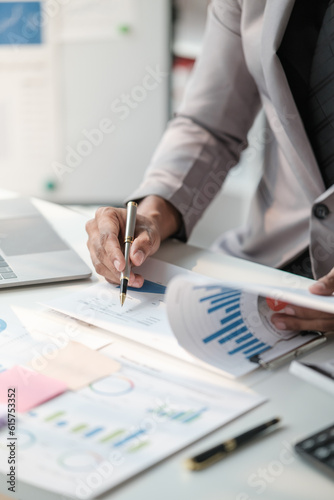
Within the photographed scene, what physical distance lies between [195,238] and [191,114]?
1460 millimetres

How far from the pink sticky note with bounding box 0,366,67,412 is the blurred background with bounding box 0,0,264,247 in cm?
167

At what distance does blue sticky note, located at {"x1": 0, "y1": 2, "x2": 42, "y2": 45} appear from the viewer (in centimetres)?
214

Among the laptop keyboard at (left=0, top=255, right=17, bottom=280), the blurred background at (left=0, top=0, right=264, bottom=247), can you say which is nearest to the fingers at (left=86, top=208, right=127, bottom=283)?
the laptop keyboard at (left=0, top=255, right=17, bottom=280)

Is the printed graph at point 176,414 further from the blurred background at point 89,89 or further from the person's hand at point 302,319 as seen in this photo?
the blurred background at point 89,89

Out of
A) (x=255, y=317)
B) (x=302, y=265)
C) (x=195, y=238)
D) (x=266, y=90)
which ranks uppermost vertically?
(x=266, y=90)

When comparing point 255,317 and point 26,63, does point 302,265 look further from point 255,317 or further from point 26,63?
point 26,63

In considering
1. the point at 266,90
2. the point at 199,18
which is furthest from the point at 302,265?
the point at 199,18

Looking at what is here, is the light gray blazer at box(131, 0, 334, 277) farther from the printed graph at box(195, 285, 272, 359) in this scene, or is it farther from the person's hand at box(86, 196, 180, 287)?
the printed graph at box(195, 285, 272, 359)

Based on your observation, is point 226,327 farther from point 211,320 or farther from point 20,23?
point 20,23

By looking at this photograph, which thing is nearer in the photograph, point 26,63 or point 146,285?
point 146,285

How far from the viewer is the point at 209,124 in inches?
46.6

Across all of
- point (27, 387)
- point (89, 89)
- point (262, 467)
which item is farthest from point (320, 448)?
point (89, 89)

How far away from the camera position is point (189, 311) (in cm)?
71

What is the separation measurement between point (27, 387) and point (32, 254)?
0.36 meters
